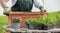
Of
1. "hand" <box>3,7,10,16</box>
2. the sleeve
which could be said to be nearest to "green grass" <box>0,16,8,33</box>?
"hand" <box>3,7,10,16</box>

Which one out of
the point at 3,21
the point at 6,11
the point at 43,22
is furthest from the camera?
the point at 3,21

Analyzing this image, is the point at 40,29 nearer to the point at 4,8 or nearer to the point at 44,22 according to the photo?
the point at 44,22

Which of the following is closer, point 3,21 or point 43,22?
point 43,22

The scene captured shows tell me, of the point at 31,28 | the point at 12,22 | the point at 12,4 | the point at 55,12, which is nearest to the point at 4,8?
the point at 12,4

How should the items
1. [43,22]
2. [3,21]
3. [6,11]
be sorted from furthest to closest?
[3,21] < [6,11] < [43,22]

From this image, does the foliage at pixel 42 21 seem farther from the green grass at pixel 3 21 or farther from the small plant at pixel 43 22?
the green grass at pixel 3 21

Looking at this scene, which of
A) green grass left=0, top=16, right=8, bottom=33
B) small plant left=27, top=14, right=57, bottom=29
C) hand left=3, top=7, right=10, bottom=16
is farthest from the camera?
green grass left=0, top=16, right=8, bottom=33

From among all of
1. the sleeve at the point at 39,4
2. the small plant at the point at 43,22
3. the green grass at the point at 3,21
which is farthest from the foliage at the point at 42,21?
the green grass at the point at 3,21

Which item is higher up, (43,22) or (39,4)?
(39,4)

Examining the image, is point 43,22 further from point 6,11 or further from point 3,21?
point 3,21

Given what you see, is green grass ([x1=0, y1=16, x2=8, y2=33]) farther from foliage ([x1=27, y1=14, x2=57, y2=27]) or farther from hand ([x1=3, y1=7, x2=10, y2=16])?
foliage ([x1=27, y1=14, x2=57, y2=27])

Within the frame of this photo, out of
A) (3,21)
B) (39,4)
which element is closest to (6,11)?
(3,21)

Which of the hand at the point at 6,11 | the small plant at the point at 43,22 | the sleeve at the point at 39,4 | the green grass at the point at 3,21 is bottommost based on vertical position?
the green grass at the point at 3,21

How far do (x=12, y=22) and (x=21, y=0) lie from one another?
0.23m
